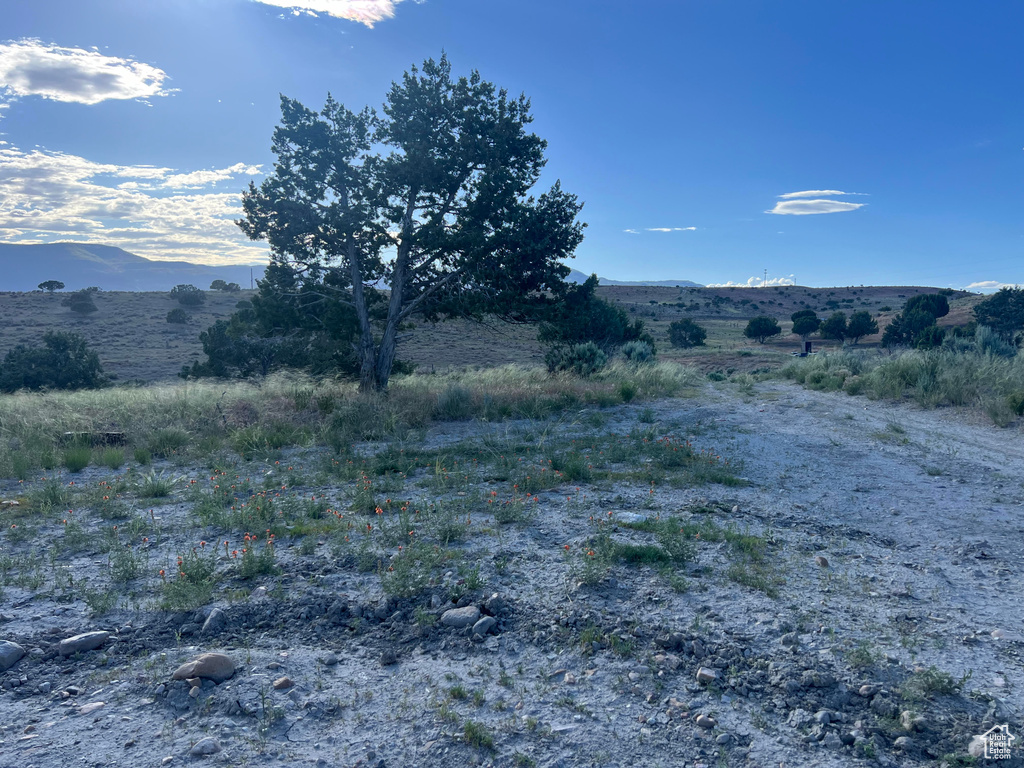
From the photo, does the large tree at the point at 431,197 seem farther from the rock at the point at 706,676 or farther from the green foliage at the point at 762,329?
the green foliage at the point at 762,329

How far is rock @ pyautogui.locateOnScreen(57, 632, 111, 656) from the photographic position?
3.62 metres

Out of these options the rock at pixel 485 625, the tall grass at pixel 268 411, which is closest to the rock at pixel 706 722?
the rock at pixel 485 625

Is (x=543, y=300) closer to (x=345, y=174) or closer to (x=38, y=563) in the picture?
(x=345, y=174)

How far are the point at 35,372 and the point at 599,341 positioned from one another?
23.0 m

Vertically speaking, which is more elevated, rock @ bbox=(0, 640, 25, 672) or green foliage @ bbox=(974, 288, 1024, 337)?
green foliage @ bbox=(974, 288, 1024, 337)

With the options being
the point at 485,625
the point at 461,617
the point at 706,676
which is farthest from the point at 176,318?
the point at 706,676

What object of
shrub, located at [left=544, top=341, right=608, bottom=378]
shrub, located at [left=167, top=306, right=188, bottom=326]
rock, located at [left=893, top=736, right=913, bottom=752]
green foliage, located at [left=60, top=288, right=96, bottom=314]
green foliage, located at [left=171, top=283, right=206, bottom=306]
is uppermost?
green foliage, located at [left=171, top=283, right=206, bottom=306]

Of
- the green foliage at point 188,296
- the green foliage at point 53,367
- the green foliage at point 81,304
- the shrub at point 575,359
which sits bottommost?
the green foliage at point 53,367

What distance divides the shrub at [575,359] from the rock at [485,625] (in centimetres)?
1508

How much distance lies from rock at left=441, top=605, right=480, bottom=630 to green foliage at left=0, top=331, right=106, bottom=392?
26007mm

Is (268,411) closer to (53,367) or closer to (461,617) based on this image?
(461,617)

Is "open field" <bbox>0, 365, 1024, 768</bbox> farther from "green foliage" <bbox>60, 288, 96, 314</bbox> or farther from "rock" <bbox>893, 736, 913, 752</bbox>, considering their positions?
"green foliage" <bbox>60, 288, 96, 314</bbox>

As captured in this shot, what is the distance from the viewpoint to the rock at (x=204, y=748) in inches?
108

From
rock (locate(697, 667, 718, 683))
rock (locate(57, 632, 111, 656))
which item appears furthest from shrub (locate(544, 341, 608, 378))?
rock (locate(57, 632, 111, 656))
